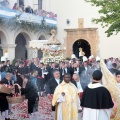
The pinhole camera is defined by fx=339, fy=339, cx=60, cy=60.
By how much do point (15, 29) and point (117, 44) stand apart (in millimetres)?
9162

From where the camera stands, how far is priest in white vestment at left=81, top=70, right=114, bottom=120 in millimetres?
6551

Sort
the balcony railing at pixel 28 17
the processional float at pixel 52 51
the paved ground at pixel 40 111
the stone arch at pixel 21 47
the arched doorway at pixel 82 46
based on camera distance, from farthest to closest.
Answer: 1. the arched doorway at pixel 82 46
2. the stone arch at pixel 21 47
3. the balcony railing at pixel 28 17
4. the processional float at pixel 52 51
5. the paved ground at pixel 40 111

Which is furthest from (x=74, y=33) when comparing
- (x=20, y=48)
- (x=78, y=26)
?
(x=20, y=48)

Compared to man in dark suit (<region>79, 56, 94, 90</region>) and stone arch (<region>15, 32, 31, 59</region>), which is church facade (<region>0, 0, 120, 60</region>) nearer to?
stone arch (<region>15, 32, 31, 59</region>)

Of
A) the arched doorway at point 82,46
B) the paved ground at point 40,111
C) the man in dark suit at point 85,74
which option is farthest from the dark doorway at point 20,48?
the paved ground at point 40,111

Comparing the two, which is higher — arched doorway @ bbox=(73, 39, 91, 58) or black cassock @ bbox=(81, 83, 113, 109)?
arched doorway @ bbox=(73, 39, 91, 58)

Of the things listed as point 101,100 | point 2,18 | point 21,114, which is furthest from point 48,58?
point 101,100

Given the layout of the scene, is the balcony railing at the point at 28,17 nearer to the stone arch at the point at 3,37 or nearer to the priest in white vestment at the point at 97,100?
the stone arch at the point at 3,37

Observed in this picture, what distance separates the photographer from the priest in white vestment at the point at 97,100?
655cm

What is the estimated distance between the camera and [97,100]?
6.57 meters

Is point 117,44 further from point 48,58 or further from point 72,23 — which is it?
point 48,58

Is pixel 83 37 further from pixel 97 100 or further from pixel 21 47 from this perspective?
pixel 97 100

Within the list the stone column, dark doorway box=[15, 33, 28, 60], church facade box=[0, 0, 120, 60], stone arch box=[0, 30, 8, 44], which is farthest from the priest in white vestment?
dark doorway box=[15, 33, 28, 60]

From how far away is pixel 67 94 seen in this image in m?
8.51
